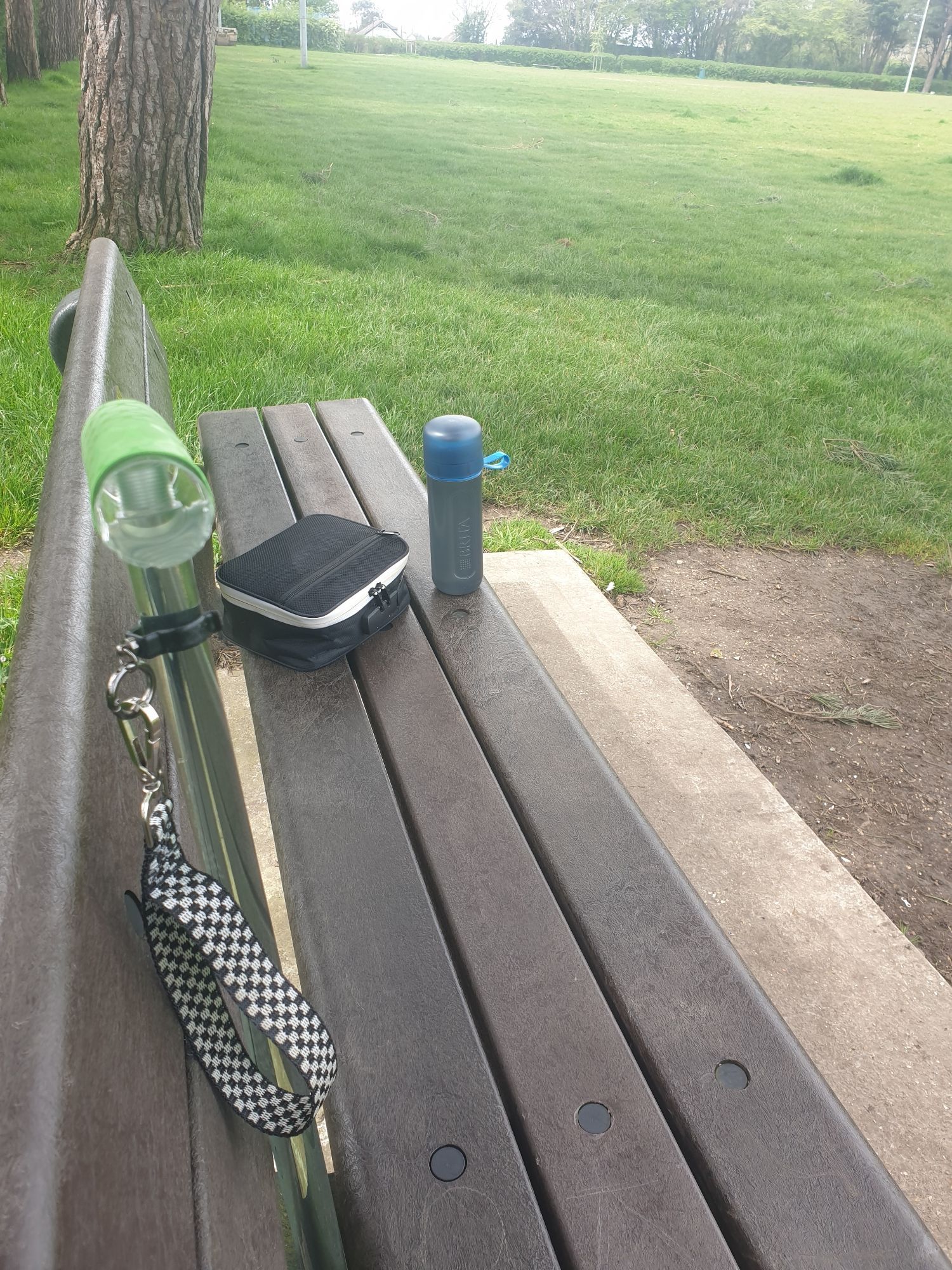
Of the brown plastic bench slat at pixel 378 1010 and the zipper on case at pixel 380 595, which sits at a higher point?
the zipper on case at pixel 380 595

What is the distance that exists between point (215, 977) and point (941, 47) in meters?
63.8

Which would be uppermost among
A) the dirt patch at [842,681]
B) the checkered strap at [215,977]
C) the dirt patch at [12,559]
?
the checkered strap at [215,977]

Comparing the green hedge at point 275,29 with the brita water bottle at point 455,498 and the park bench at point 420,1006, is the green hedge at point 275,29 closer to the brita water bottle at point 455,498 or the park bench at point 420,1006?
the brita water bottle at point 455,498

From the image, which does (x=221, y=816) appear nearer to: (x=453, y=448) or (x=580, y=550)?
(x=453, y=448)

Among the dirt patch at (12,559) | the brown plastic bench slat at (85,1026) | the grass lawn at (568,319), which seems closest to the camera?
the brown plastic bench slat at (85,1026)

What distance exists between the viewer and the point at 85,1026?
45cm

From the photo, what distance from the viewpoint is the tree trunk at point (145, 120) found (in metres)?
4.71

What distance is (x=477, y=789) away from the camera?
50.3 inches

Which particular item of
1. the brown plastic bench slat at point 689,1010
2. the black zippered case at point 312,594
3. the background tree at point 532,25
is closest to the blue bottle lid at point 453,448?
the black zippered case at point 312,594

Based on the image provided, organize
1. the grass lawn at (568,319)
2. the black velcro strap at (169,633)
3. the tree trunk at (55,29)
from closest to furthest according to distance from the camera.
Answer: the black velcro strap at (169,633), the grass lawn at (568,319), the tree trunk at (55,29)

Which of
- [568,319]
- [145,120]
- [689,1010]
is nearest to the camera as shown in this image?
[689,1010]

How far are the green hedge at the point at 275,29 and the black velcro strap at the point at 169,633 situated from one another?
4072cm

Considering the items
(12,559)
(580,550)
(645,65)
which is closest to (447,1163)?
(12,559)

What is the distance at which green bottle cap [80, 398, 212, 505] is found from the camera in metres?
0.50
